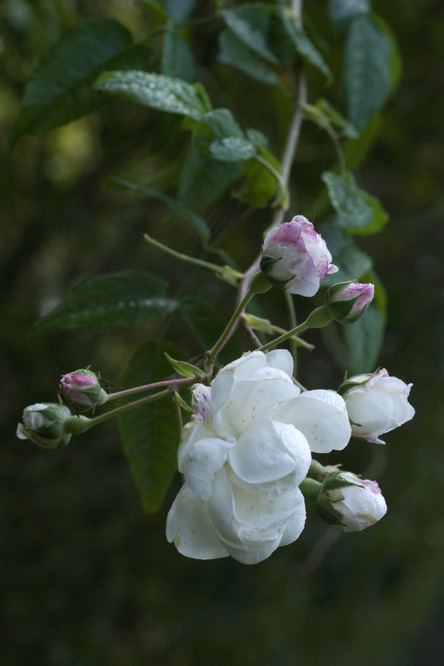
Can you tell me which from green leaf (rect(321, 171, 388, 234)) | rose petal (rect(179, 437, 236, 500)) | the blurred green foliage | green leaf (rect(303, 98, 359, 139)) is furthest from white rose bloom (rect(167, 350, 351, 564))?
the blurred green foliage

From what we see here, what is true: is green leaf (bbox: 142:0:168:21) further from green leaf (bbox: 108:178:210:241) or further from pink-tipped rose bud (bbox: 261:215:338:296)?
pink-tipped rose bud (bbox: 261:215:338:296)

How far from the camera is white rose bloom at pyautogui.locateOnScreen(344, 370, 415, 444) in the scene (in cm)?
27

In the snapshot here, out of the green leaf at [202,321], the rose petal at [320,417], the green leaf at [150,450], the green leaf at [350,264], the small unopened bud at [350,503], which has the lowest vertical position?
the green leaf at [150,450]

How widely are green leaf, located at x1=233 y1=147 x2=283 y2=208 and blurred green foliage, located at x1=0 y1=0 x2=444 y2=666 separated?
24 centimetres

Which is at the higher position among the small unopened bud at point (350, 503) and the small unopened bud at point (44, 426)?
the small unopened bud at point (44, 426)

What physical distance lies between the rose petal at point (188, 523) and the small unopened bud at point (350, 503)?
56 mm

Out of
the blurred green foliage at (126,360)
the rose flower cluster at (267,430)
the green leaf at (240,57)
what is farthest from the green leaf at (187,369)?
the blurred green foliage at (126,360)

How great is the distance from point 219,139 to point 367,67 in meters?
0.27

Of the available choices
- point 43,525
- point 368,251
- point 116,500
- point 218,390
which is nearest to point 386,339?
point 368,251

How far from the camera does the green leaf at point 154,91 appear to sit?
0.36 meters

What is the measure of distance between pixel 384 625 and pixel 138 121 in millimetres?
1226

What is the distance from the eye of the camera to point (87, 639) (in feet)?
3.13

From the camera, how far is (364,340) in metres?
0.43

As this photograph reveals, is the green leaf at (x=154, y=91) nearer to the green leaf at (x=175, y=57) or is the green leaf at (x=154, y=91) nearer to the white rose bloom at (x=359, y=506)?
the green leaf at (x=175, y=57)
